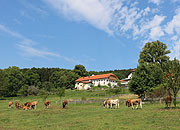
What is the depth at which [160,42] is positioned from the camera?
56.4m

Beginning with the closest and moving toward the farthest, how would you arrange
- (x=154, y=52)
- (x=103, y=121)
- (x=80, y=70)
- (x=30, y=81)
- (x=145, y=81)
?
(x=103, y=121), (x=145, y=81), (x=154, y=52), (x=30, y=81), (x=80, y=70)

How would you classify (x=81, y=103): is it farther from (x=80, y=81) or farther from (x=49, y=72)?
(x=49, y=72)

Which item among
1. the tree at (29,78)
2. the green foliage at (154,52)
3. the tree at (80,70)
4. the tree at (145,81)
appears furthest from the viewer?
the tree at (80,70)

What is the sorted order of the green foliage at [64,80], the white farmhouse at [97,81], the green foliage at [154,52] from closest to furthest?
the green foliage at [154,52] → the white farmhouse at [97,81] → the green foliage at [64,80]

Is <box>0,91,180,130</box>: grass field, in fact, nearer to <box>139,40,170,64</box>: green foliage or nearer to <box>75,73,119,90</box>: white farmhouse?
<box>139,40,170,64</box>: green foliage

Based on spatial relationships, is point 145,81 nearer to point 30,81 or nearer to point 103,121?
point 103,121

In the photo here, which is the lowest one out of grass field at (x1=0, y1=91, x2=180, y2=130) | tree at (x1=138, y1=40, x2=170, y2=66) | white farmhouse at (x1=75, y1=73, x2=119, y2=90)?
grass field at (x1=0, y1=91, x2=180, y2=130)

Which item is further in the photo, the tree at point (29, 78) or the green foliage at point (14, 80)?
the tree at point (29, 78)

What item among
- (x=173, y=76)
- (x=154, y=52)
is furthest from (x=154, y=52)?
(x=173, y=76)

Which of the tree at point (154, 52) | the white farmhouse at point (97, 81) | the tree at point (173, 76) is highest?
the tree at point (154, 52)

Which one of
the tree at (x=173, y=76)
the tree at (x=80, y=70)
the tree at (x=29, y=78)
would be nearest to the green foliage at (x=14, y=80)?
the tree at (x=29, y=78)

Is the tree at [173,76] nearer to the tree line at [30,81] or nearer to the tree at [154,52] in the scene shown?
the tree at [154,52]

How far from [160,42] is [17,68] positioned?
7149 cm

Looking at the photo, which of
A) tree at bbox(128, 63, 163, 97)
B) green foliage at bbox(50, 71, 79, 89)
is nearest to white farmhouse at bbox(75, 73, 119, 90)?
green foliage at bbox(50, 71, 79, 89)
